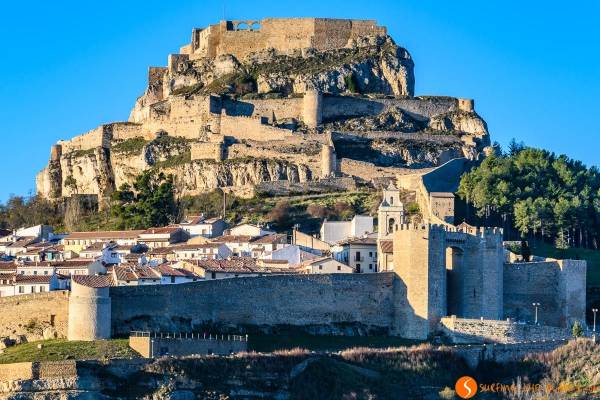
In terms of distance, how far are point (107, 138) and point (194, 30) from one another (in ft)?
37.6

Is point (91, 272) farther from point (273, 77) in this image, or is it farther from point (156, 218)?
point (273, 77)

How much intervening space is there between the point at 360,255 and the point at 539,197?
15.2m

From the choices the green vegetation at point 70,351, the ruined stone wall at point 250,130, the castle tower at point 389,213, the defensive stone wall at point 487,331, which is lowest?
the green vegetation at point 70,351

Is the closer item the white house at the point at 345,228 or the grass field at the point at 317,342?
the grass field at the point at 317,342

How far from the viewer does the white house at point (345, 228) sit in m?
80.5

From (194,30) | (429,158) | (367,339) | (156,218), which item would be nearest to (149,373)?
(367,339)

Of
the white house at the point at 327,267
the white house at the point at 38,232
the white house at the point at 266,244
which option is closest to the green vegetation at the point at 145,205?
the white house at the point at 38,232

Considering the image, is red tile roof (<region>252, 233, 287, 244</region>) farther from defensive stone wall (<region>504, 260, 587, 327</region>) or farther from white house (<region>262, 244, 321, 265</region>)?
defensive stone wall (<region>504, 260, 587, 327</region>)

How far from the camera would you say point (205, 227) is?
84.5 m

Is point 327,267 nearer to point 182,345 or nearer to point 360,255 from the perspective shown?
point 360,255

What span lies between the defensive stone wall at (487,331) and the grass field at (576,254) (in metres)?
13.3

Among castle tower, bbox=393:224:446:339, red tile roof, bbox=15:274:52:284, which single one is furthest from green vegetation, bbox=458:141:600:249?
red tile roof, bbox=15:274:52:284

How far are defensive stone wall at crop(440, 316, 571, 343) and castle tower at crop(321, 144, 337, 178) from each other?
1093 inches

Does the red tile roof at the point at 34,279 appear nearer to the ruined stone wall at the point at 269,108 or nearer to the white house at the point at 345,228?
the white house at the point at 345,228
